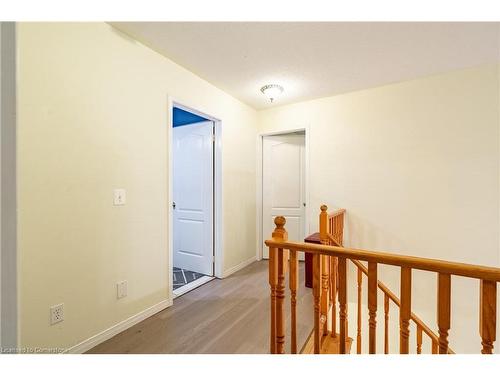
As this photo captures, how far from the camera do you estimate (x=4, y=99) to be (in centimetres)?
63

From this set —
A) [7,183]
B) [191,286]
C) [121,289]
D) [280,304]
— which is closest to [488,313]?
[280,304]

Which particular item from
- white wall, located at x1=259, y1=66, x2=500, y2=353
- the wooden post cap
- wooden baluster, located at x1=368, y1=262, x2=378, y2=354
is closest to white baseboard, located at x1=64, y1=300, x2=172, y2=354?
the wooden post cap

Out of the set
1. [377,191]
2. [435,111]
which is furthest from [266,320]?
[435,111]

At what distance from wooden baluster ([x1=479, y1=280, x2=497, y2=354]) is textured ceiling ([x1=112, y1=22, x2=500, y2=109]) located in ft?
5.87

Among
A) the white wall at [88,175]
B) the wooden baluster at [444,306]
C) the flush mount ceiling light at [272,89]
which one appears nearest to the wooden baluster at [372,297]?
the wooden baluster at [444,306]

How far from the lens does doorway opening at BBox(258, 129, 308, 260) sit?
3545 mm

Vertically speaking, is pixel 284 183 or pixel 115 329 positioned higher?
pixel 284 183

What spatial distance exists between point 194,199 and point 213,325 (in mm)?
1590

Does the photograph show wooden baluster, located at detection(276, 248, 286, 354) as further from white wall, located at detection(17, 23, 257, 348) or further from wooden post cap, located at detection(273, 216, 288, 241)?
white wall, located at detection(17, 23, 257, 348)

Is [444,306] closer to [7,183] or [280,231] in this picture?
[280,231]

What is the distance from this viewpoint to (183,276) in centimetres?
301

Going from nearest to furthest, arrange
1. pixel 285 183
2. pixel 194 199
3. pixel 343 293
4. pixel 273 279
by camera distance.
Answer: pixel 343 293
pixel 273 279
pixel 194 199
pixel 285 183
